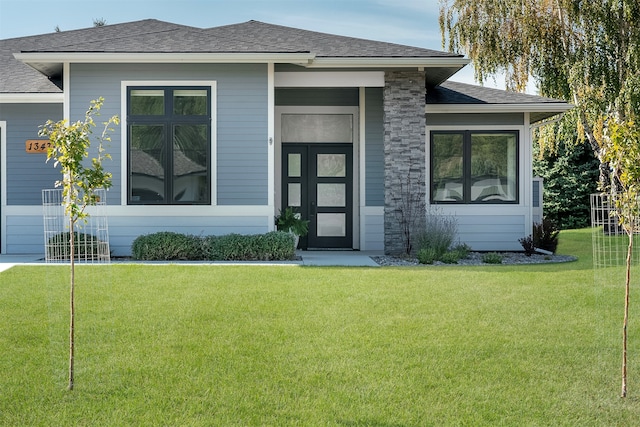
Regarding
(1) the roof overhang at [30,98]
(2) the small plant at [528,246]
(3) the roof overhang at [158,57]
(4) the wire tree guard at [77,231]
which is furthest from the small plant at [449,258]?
(1) the roof overhang at [30,98]

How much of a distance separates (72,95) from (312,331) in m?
7.90

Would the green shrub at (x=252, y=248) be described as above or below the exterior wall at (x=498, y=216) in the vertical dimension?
below

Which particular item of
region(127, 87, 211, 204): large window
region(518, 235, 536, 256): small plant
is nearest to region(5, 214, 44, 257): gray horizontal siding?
region(127, 87, 211, 204): large window

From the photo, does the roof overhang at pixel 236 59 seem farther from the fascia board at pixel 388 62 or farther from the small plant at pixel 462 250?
the small plant at pixel 462 250

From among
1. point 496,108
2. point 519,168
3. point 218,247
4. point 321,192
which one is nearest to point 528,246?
point 519,168

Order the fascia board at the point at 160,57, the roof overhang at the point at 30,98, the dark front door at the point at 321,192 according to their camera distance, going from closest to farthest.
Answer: the fascia board at the point at 160,57 → the roof overhang at the point at 30,98 → the dark front door at the point at 321,192

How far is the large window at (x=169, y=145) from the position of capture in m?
13.0

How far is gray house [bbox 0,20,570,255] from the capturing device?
13.0 metres

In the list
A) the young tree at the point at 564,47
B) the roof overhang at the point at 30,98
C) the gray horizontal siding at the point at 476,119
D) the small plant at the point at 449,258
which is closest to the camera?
the small plant at the point at 449,258

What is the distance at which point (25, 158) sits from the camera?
14.3 meters

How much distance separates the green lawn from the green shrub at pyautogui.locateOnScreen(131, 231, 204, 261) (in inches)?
91.0

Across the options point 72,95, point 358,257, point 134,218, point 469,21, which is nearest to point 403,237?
point 358,257

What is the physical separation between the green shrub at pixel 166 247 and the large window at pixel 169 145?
2.21 feet

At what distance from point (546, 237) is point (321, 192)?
15.4ft
